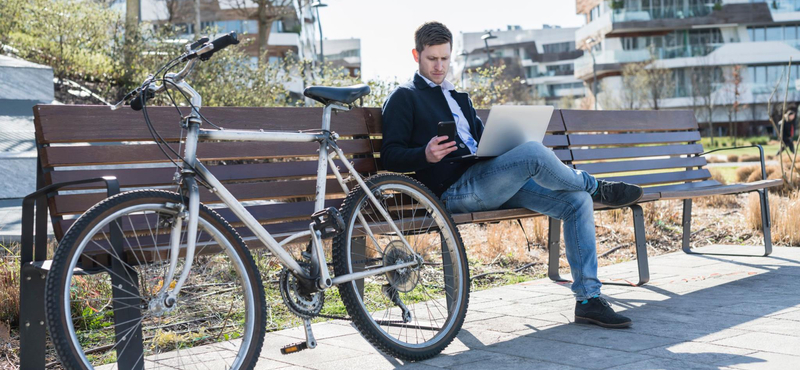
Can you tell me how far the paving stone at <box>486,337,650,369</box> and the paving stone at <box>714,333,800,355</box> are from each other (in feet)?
1.67

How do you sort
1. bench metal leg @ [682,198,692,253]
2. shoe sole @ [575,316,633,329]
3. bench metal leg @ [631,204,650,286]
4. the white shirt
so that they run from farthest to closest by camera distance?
1. bench metal leg @ [682,198,692,253]
2. bench metal leg @ [631,204,650,286]
3. the white shirt
4. shoe sole @ [575,316,633,329]

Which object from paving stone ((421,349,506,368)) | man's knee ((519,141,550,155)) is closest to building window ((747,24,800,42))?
man's knee ((519,141,550,155))

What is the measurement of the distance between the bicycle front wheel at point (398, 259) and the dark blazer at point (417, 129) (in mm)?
269

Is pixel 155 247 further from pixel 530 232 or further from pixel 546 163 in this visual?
pixel 530 232

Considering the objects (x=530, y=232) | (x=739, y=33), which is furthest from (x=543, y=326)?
(x=739, y=33)

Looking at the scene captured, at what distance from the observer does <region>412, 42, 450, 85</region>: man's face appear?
484 cm

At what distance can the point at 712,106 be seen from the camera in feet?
206

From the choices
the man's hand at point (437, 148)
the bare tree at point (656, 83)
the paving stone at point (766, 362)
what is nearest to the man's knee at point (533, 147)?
the man's hand at point (437, 148)

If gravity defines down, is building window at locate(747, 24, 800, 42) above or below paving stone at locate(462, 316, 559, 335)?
above

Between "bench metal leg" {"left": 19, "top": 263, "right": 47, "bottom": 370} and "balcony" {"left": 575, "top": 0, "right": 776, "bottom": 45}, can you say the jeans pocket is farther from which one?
"balcony" {"left": 575, "top": 0, "right": 776, "bottom": 45}

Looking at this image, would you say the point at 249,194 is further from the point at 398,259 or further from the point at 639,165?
the point at 639,165

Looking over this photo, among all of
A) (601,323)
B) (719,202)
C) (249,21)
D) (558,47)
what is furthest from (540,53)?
(601,323)

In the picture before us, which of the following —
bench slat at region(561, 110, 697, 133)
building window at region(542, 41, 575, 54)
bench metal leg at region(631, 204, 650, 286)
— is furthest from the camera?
building window at region(542, 41, 575, 54)

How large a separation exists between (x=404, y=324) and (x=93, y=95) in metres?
12.1
